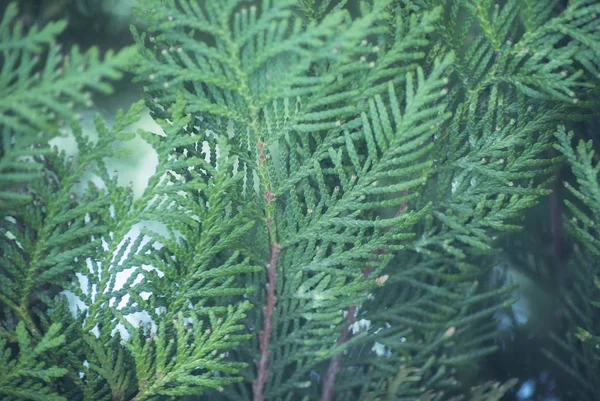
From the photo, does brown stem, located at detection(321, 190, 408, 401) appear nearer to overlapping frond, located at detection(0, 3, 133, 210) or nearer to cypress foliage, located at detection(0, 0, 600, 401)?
cypress foliage, located at detection(0, 0, 600, 401)

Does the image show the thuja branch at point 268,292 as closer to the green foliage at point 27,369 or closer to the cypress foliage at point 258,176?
the cypress foliage at point 258,176

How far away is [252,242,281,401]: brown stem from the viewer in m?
0.76

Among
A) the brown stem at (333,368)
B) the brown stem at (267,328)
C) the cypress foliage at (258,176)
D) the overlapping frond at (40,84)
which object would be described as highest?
the overlapping frond at (40,84)

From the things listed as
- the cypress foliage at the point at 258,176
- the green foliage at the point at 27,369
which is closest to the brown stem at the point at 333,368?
the cypress foliage at the point at 258,176

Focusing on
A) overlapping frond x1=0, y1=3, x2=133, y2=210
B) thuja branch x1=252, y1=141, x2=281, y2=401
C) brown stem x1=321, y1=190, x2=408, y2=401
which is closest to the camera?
overlapping frond x1=0, y1=3, x2=133, y2=210

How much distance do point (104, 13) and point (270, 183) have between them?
0.75 meters

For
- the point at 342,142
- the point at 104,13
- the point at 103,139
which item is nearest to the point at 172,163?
the point at 103,139

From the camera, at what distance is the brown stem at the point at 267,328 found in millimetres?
757

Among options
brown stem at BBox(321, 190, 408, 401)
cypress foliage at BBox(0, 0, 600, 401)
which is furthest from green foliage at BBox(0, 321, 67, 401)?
brown stem at BBox(321, 190, 408, 401)

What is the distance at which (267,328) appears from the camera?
0.78 m

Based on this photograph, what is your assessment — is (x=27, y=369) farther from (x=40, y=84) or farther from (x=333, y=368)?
(x=333, y=368)

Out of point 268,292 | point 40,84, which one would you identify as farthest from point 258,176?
point 40,84

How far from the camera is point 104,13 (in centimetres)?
122

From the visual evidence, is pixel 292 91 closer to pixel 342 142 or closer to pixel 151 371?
pixel 342 142
